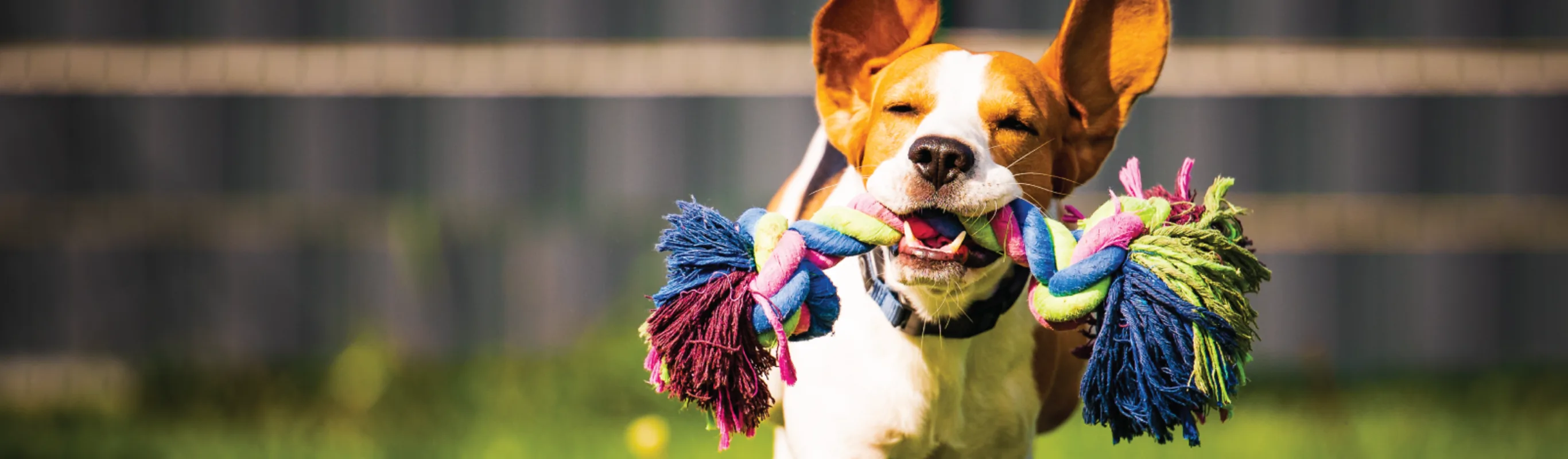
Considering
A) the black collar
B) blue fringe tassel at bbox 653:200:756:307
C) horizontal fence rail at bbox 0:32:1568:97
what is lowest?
the black collar

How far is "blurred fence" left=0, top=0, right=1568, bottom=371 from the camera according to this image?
4.07 m

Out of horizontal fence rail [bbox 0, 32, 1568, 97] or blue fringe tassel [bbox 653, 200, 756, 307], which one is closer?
blue fringe tassel [bbox 653, 200, 756, 307]

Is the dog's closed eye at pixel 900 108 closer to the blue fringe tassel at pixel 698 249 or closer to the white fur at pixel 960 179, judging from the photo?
the white fur at pixel 960 179

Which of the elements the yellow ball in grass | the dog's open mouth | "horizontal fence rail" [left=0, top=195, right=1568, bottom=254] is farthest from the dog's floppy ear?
"horizontal fence rail" [left=0, top=195, right=1568, bottom=254]

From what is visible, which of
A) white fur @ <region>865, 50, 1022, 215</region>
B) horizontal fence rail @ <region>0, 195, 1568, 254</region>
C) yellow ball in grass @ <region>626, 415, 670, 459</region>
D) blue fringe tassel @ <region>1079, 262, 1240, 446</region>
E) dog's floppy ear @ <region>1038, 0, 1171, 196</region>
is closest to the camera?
blue fringe tassel @ <region>1079, 262, 1240, 446</region>

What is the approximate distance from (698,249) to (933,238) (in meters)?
0.30

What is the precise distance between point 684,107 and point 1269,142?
1.92m

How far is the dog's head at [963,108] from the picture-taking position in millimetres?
1565

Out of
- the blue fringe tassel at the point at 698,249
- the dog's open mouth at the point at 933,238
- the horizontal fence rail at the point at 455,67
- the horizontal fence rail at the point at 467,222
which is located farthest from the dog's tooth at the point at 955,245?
the horizontal fence rail at the point at 455,67

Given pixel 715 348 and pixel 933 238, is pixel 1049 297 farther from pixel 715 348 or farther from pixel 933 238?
pixel 715 348

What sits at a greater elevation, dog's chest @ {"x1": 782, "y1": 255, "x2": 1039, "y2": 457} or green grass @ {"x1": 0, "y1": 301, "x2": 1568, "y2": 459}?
dog's chest @ {"x1": 782, "y1": 255, "x2": 1039, "y2": 457}

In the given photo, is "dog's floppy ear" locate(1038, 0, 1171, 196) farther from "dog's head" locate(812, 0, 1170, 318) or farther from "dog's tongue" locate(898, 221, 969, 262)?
"dog's tongue" locate(898, 221, 969, 262)

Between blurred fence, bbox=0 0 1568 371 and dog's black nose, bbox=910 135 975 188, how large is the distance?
8.06ft

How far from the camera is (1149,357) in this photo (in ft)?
4.79
